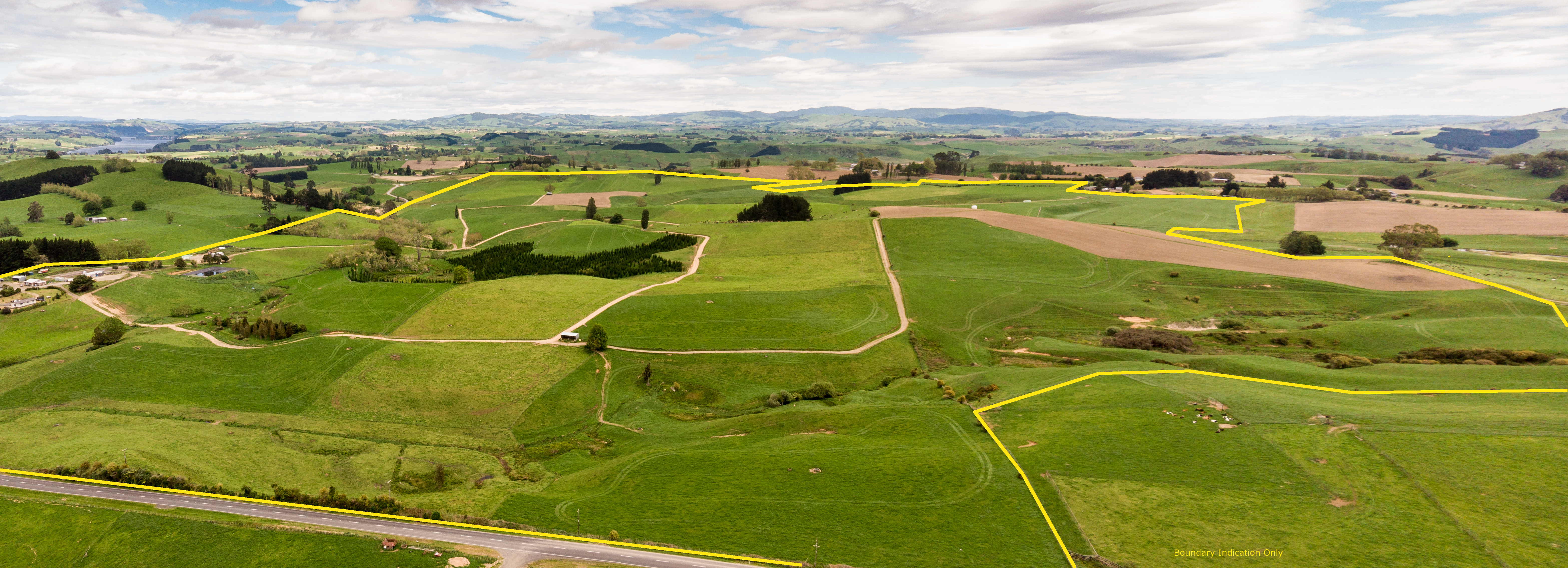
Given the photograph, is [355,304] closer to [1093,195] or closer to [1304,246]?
[1304,246]

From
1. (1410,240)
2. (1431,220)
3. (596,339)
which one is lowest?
(596,339)

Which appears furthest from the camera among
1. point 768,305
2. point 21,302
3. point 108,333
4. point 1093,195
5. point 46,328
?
point 1093,195

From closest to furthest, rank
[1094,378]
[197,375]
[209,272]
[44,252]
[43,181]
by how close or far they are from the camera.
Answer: [1094,378] < [197,375] < [44,252] < [209,272] < [43,181]

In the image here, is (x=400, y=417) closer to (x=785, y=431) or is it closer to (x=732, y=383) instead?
(x=732, y=383)

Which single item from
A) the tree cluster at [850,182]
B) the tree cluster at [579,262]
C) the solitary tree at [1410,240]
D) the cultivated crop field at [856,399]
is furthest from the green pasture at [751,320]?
the tree cluster at [850,182]

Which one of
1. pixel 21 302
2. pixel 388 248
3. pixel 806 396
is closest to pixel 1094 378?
pixel 806 396

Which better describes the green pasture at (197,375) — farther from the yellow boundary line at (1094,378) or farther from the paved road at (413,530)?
the yellow boundary line at (1094,378)
